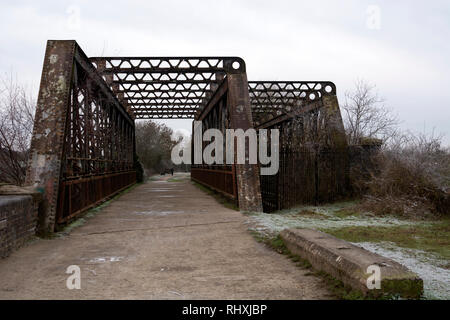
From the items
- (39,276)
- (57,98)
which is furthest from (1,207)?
(57,98)

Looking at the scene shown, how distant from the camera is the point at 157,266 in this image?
515 cm

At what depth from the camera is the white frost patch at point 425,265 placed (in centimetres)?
366

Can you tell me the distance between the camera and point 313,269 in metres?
4.70

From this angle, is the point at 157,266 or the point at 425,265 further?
the point at 157,266

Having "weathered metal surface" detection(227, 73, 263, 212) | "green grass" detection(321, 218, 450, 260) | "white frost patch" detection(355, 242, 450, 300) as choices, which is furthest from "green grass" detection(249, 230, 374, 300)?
"weathered metal surface" detection(227, 73, 263, 212)

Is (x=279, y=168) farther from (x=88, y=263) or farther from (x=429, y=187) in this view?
(x=88, y=263)

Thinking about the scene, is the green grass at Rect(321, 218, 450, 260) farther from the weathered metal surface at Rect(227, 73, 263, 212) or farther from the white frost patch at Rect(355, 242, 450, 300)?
the weathered metal surface at Rect(227, 73, 263, 212)

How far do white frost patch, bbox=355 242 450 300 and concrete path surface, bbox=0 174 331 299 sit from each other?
101 centimetres

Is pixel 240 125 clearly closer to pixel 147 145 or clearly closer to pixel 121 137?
pixel 121 137

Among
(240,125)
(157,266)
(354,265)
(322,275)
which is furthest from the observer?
(240,125)

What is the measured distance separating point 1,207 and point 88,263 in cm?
144

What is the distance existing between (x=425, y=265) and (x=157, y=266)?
3390 mm

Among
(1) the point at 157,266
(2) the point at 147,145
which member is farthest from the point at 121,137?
(2) the point at 147,145

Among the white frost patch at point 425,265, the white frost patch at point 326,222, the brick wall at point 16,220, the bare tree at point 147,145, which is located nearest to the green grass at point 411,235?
the white frost patch at point 425,265
